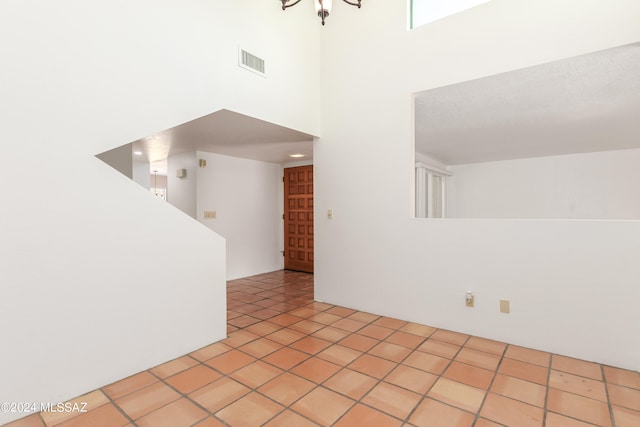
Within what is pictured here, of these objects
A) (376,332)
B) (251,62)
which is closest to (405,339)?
(376,332)

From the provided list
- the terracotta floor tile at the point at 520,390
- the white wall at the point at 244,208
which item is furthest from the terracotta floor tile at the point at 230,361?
the white wall at the point at 244,208

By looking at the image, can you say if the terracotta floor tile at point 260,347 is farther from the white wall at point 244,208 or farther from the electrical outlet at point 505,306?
the white wall at point 244,208

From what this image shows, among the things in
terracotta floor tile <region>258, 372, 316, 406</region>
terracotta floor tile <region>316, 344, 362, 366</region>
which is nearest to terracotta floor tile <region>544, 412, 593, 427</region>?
terracotta floor tile <region>316, 344, 362, 366</region>

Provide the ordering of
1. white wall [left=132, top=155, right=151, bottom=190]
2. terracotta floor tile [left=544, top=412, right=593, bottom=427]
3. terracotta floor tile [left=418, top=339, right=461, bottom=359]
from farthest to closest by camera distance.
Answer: white wall [left=132, top=155, right=151, bottom=190]
terracotta floor tile [left=418, top=339, right=461, bottom=359]
terracotta floor tile [left=544, top=412, right=593, bottom=427]

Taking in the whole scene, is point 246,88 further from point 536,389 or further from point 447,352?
point 536,389

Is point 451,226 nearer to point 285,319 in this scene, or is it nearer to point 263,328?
point 285,319

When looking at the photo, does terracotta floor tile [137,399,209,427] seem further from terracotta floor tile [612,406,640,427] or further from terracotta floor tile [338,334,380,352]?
terracotta floor tile [612,406,640,427]

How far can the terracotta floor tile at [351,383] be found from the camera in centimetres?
201

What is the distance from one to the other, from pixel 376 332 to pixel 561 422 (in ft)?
4.95

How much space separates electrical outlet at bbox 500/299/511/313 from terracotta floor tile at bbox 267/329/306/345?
182 centimetres

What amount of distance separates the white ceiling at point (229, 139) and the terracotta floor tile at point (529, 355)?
3.09 m

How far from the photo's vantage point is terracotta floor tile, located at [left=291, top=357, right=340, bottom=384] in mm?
2193

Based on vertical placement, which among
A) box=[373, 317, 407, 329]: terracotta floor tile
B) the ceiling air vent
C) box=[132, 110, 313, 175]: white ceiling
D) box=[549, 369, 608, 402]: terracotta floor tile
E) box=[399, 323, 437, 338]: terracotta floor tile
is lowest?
box=[373, 317, 407, 329]: terracotta floor tile

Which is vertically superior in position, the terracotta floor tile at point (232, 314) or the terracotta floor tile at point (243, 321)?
the terracotta floor tile at point (232, 314)
